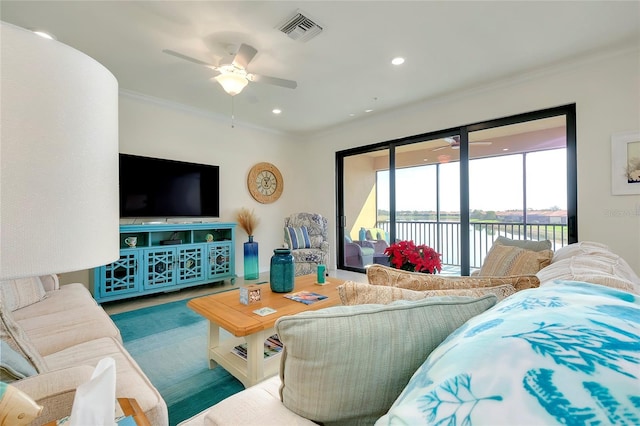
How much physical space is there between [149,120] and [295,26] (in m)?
2.59

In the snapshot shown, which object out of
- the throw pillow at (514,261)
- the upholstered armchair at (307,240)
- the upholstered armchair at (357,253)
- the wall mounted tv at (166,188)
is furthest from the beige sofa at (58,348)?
the upholstered armchair at (357,253)

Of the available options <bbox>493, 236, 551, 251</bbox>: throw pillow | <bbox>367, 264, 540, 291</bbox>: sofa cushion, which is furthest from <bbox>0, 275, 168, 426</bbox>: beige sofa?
<bbox>493, 236, 551, 251</bbox>: throw pillow

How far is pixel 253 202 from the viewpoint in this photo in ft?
16.2

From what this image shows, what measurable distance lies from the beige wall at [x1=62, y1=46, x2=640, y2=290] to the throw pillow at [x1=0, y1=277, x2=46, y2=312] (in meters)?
1.70

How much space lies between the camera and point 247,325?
4.92 ft

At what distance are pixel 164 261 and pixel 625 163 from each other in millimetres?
5022

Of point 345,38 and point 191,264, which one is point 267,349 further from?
point 345,38

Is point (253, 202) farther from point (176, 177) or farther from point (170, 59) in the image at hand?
point (170, 59)

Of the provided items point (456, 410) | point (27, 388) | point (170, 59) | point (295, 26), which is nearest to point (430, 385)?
point (456, 410)

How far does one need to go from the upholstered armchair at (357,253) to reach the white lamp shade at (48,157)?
4741mm

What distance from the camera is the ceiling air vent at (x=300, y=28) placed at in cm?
221

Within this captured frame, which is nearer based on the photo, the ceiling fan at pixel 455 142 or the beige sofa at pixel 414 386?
the beige sofa at pixel 414 386

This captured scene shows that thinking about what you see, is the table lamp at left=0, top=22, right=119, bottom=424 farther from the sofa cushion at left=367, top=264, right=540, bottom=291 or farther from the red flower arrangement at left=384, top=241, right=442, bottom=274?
the red flower arrangement at left=384, top=241, right=442, bottom=274

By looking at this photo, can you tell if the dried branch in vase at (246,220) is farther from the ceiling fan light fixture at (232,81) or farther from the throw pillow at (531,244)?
the throw pillow at (531,244)
